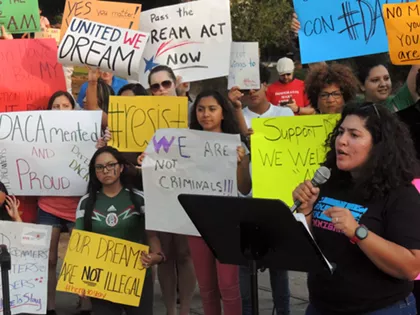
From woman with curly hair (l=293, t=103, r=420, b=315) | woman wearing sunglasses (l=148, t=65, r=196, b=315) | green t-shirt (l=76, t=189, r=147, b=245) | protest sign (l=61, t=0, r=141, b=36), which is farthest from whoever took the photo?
protest sign (l=61, t=0, r=141, b=36)

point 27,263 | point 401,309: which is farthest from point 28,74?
point 401,309

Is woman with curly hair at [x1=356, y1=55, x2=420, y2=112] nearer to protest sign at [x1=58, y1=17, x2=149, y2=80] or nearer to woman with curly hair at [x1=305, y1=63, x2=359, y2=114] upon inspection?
woman with curly hair at [x1=305, y1=63, x2=359, y2=114]

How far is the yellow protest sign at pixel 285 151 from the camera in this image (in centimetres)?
450

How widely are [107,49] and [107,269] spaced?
1.69 metres

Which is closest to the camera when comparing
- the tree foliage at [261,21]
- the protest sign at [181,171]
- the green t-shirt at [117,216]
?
the protest sign at [181,171]

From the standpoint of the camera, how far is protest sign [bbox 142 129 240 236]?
15.6 ft

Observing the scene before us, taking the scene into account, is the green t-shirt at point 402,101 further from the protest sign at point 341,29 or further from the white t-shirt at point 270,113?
the white t-shirt at point 270,113

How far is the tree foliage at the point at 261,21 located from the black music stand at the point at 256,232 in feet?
38.4

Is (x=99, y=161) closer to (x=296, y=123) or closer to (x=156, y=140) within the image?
(x=156, y=140)

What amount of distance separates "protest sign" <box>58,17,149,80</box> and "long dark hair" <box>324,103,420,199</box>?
8.70 feet

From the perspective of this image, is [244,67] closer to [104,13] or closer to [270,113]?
[270,113]

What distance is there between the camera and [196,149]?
4848 mm

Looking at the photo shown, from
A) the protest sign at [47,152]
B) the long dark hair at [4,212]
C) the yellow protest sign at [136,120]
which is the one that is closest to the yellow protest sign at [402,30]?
the yellow protest sign at [136,120]

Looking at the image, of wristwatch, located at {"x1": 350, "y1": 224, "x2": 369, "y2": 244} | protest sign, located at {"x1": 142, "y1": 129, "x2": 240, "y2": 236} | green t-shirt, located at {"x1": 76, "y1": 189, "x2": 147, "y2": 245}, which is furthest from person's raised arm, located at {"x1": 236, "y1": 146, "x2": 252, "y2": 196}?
wristwatch, located at {"x1": 350, "y1": 224, "x2": 369, "y2": 244}
